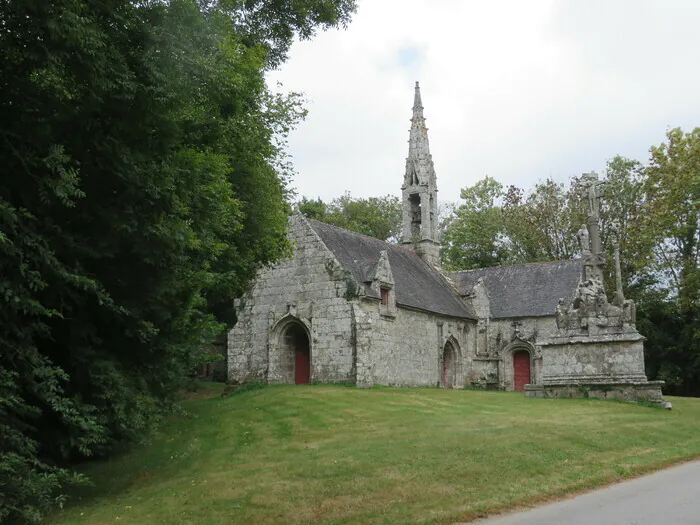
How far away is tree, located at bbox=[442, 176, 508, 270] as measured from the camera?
5059 centimetres

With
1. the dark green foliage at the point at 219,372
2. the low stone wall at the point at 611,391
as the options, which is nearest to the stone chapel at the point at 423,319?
the low stone wall at the point at 611,391

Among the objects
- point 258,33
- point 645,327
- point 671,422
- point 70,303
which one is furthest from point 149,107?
point 645,327

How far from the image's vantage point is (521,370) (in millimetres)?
33438

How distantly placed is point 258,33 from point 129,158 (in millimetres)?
10012

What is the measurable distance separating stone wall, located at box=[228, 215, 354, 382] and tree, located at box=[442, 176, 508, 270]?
85.3ft

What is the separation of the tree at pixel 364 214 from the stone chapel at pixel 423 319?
1445 centimetres

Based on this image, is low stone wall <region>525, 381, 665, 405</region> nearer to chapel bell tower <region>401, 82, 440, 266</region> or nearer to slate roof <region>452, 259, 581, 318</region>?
slate roof <region>452, 259, 581, 318</region>

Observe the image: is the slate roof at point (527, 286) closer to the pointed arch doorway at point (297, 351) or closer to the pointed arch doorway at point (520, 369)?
the pointed arch doorway at point (520, 369)

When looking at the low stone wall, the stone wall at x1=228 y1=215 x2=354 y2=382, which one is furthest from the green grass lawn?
the stone wall at x1=228 y1=215 x2=354 y2=382

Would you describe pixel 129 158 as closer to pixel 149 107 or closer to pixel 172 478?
pixel 149 107

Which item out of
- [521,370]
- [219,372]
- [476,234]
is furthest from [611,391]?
[476,234]

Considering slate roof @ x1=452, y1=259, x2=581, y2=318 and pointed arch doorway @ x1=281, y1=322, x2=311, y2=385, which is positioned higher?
slate roof @ x1=452, y1=259, x2=581, y2=318

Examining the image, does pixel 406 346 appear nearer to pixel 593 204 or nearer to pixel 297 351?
pixel 297 351

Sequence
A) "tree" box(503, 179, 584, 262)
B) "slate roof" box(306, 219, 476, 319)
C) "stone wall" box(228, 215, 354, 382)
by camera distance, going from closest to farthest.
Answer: "stone wall" box(228, 215, 354, 382) < "slate roof" box(306, 219, 476, 319) < "tree" box(503, 179, 584, 262)
